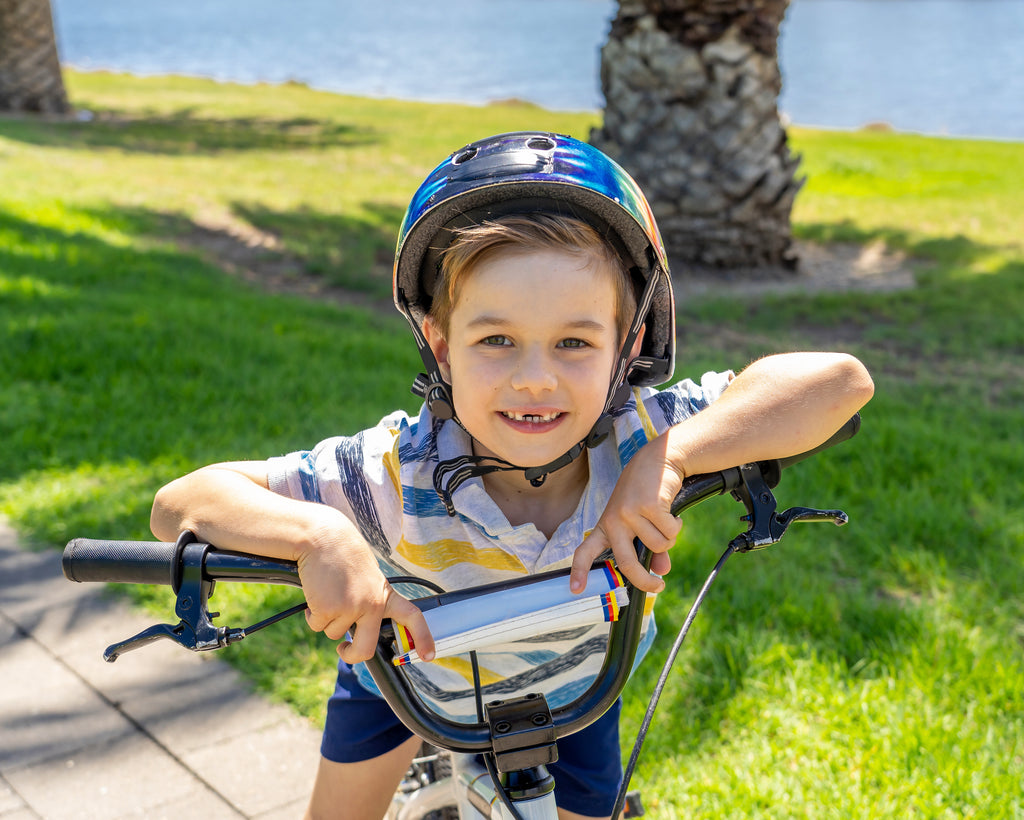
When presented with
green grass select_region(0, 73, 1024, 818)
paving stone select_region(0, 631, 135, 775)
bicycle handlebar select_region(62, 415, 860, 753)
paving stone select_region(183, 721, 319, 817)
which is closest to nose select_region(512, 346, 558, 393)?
bicycle handlebar select_region(62, 415, 860, 753)

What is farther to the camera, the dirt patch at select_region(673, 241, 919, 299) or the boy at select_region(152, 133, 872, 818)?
the dirt patch at select_region(673, 241, 919, 299)

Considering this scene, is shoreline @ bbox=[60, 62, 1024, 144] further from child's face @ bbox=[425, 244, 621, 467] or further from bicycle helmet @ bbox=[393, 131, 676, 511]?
child's face @ bbox=[425, 244, 621, 467]

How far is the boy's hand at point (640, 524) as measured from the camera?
1.55 m

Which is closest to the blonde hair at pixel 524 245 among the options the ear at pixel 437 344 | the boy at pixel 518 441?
the boy at pixel 518 441

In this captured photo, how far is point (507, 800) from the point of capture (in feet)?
5.13

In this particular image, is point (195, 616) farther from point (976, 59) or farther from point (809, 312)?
point (976, 59)

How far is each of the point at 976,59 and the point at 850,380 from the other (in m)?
52.1

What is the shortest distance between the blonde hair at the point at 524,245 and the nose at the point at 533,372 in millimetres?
200

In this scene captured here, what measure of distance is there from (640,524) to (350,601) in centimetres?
49

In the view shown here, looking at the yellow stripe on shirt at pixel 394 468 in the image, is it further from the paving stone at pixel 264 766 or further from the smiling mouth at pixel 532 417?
the paving stone at pixel 264 766

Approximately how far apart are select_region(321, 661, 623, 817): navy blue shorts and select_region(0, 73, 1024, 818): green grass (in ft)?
2.26

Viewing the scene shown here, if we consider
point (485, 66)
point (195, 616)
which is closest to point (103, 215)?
point (195, 616)

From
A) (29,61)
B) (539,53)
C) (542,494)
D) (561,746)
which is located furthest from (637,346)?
(539,53)

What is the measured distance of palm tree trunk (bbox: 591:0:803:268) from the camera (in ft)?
26.1
